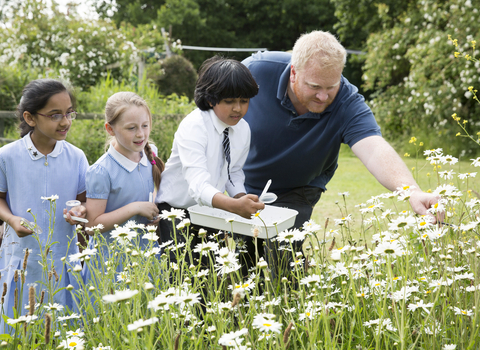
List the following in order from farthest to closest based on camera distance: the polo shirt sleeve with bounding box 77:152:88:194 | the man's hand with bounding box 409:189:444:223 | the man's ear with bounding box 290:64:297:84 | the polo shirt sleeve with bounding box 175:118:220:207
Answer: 1. the man's ear with bounding box 290:64:297:84
2. the polo shirt sleeve with bounding box 77:152:88:194
3. the polo shirt sleeve with bounding box 175:118:220:207
4. the man's hand with bounding box 409:189:444:223

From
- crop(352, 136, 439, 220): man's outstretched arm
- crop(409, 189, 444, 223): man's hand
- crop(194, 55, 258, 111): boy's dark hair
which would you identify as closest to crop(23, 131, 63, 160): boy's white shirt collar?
crop(194, 55, 258, 111): boy's dark hair

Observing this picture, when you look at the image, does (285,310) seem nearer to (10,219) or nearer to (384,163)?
(384,163)

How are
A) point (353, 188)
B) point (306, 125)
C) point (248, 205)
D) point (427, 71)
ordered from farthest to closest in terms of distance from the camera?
point (427, 71) → point (353, 188) → point (306, 125) → point (248, 205)

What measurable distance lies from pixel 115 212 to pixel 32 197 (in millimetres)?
512

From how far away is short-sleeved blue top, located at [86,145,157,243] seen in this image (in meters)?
2.50

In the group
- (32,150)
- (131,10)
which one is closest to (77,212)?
(32,150)

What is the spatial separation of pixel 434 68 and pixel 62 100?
10.2 metres

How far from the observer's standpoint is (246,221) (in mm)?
2061

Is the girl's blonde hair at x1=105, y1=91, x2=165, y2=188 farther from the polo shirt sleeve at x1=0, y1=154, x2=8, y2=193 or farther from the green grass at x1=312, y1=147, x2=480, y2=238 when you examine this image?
the green grass at x1=312, y1=147, x2=480, y2=238

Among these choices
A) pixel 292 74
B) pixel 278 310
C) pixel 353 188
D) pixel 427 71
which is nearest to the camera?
pixel 278 310

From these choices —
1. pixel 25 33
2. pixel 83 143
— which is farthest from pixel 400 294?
pixel 25 33

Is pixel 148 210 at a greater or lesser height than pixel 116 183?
lesser

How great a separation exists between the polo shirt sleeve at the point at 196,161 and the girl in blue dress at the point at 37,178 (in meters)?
0.64

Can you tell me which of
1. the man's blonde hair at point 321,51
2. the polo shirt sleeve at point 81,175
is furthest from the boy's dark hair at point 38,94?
the man's blonde hair at point 321,51
